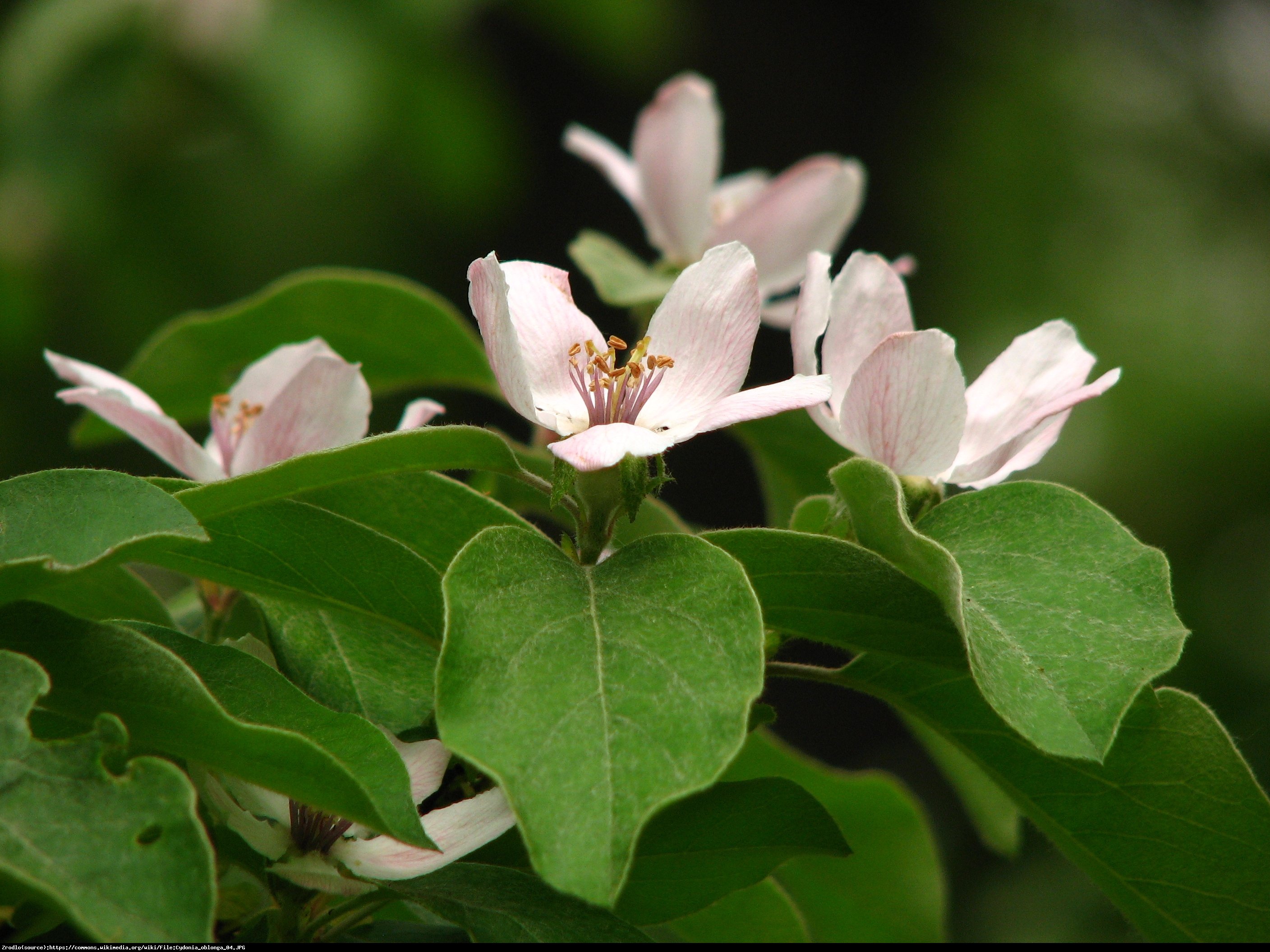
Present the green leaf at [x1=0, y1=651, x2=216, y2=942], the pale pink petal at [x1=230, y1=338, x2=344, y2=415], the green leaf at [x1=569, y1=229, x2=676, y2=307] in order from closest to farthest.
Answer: the green leaf at [x1=0, y1=651, x2=216, y2=942]
the pale pink petal at [x1=230, y1=338, x2=344, y2=415]
the green leaf at [x1=569, y1=229, x2=676, y2=307]

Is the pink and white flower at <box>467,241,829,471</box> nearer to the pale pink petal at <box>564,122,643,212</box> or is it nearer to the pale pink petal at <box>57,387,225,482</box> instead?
the pale pink petal at <box>57,387,225,482</box>

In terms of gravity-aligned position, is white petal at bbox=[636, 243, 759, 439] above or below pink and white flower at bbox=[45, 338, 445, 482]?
above

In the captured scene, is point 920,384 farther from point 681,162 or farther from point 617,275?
point 681,162

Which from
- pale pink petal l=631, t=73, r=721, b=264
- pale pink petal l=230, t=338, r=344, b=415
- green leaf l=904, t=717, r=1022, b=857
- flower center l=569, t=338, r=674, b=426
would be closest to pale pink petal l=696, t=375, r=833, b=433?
flower center l=569, t=338, r=674, b=426

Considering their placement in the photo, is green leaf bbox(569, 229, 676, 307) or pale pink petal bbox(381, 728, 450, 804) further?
green leaf bbox(569, 229, 676, 307)

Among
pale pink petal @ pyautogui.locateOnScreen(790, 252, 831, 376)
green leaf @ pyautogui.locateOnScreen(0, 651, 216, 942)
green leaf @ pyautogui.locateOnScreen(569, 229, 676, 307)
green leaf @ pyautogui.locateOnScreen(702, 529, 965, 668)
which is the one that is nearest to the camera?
green leaf @ pyautogui.locateOnScreen(0, 651, 216, 942)

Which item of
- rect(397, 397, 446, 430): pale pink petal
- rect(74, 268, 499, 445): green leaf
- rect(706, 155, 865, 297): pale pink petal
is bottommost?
rect(74, 268, 499, 445): green leaf

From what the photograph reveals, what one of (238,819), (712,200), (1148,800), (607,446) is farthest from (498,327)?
(712,200)
